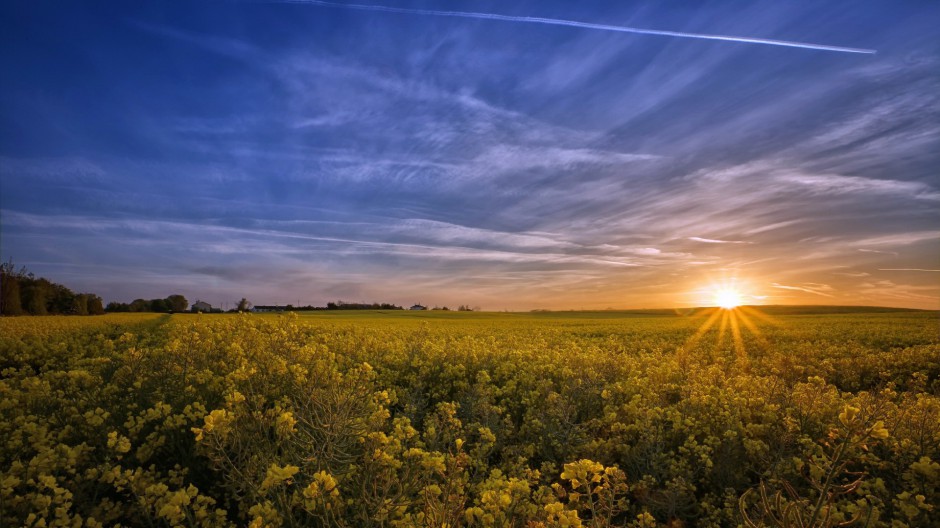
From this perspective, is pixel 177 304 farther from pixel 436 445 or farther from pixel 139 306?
pixel 436 445

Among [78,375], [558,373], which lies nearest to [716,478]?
[558,373]

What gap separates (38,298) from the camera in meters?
41.7

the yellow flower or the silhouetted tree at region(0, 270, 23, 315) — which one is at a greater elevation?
the silhouetted tree at region(0, 270, 23, 315)

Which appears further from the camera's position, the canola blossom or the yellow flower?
the canola blossom

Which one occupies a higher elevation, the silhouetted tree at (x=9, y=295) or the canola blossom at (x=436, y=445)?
the silhouetted tree at (x=9, y=295)

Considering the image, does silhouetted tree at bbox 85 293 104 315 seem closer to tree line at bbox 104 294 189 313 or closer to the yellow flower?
tree line at bbox 104 294 189 313

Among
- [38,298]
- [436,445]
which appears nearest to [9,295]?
[38,298]

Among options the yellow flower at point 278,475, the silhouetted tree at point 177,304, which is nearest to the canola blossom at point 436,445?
the yellow flower at point 278,475

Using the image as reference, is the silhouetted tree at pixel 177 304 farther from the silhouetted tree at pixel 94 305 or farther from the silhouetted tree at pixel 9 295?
the silhouetted tree at pixel 9 295

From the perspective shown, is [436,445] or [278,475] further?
[436,445]

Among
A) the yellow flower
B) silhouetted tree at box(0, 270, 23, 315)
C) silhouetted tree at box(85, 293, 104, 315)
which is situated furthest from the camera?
silhouetted tree at box(85, 293, 104, 315)

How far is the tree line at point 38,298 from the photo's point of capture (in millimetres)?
37562

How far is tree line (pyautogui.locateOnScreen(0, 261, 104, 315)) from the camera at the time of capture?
37.6 meters

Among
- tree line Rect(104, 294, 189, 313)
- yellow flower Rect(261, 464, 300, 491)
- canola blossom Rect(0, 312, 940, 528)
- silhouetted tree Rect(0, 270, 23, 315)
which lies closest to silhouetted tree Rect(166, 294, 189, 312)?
tree line Rect(104, 294, 189, 313)
